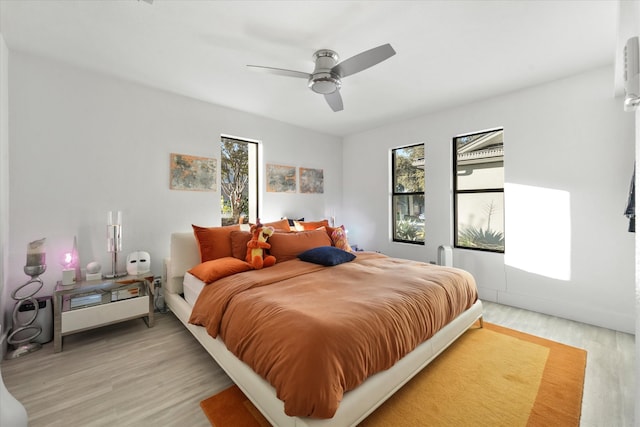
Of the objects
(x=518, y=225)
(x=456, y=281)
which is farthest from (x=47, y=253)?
(x=518, y=225)

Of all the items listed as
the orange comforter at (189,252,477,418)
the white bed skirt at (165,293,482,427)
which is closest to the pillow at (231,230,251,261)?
the orange comforter at (189,252,477,418)

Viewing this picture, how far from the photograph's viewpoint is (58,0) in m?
1.80

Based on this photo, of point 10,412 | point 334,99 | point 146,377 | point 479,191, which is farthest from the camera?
point 479,191

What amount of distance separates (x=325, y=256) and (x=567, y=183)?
2.71 meters

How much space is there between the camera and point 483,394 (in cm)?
174

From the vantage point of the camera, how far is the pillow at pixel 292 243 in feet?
9.62

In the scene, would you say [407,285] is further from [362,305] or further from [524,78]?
[524,78]

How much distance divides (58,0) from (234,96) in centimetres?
165


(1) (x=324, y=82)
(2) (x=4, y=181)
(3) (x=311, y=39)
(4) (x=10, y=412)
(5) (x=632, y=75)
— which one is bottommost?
(4) (x=10, y=412)

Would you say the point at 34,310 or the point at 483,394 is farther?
the point at 34,310

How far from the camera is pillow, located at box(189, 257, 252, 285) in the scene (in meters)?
2.32

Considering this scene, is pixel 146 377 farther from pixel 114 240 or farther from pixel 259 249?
pixel 114 240

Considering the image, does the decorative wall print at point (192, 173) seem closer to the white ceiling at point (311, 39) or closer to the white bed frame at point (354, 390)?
the white ceiling at point (311, 39)

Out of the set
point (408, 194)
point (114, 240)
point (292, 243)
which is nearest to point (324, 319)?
point (292, 243)
